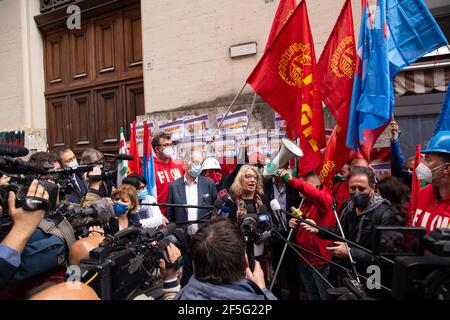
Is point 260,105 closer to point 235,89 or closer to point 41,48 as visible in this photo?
point 235,89

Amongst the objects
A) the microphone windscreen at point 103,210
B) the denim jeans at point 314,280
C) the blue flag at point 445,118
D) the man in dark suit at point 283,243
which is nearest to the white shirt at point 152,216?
the microphone windscreen at point 103,210

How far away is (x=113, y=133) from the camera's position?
770 centimetres

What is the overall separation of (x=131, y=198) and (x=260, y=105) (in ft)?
9.02

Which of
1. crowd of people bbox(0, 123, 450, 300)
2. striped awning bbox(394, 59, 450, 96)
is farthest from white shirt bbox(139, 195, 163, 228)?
striped awning bbox(394, 59, 450, 96)

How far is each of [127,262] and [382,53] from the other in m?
2.91

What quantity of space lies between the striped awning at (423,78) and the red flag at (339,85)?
143 centimetres

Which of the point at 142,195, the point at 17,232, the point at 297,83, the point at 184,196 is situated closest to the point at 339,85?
the point at 297,83

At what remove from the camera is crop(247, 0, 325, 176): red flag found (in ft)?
12.6

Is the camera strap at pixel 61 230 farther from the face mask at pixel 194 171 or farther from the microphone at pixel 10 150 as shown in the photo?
the face mask at pixel 194 171

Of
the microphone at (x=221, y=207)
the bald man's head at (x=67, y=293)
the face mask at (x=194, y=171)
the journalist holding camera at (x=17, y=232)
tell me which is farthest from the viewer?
the face mask at (x=194, y=171)

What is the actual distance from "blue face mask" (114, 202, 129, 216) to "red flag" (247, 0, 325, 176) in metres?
1.62

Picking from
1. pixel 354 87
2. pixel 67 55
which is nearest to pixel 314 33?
pixel 354 87

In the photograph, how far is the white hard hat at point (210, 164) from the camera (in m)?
5.07
